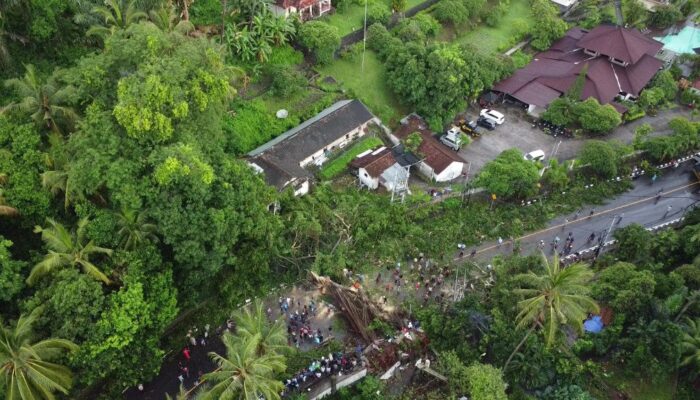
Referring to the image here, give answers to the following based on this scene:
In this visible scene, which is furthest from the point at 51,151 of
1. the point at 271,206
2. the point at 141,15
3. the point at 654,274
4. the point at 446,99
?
the point at 654,274

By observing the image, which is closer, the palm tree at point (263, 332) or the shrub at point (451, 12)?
the palm tree at point (263, 332)

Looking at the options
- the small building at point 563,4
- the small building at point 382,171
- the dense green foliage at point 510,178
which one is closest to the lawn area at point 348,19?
the small building at point 382,171

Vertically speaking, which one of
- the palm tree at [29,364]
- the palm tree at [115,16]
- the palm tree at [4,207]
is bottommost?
the palm tree at [29,364]

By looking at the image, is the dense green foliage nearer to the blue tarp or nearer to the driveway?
the driveway

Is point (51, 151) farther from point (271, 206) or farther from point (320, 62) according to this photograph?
point (320, 62)

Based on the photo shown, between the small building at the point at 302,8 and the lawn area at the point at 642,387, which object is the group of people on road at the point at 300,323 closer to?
the lawn area at the point at 642,387

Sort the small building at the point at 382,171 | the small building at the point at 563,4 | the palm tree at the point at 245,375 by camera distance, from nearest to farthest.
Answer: the palm tree at the point at 245,375 → the small building at the point at 382,171 → the small building at the point at 563,4
